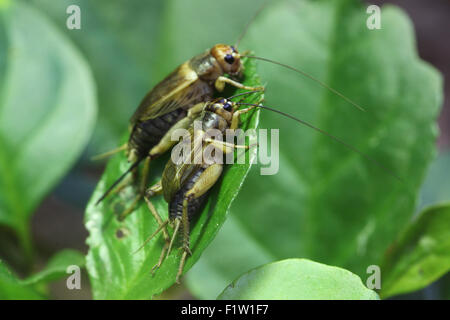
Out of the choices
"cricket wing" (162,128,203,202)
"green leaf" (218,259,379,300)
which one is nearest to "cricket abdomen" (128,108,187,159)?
"cricket wing" (162,128,203,202)

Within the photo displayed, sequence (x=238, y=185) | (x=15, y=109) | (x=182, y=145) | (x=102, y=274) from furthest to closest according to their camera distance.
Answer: (x=15, y=109) → (x=182, y=145) → (x=102, y=274) → (x=238, y=185)

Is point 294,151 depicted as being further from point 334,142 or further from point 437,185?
point 437,185

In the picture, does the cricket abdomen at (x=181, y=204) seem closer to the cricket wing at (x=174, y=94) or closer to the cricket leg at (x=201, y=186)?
the cricket leg at (x=201, y=186)

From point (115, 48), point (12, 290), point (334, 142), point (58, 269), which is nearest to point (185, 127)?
Answer: point (334, 142)

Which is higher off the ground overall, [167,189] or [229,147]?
[229,147]

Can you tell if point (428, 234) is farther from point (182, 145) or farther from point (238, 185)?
point (182, 145)

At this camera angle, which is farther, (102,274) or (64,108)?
(64,108)
